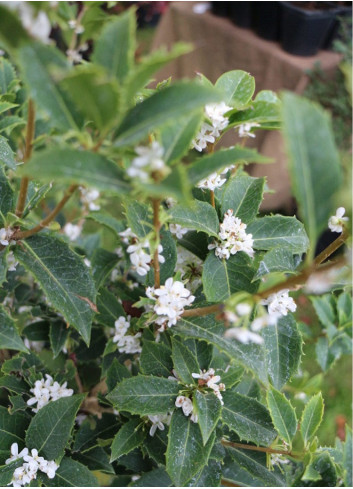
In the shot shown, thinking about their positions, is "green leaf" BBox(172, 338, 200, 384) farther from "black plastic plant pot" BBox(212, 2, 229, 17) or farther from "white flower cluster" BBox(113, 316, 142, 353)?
"black plastic plant pot" BBox(212, 2, 229, 17)

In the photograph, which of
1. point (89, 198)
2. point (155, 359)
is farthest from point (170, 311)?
point (89, 198)

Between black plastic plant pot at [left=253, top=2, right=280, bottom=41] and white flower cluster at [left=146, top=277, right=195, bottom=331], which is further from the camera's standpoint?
black plastic plant pot at [left=253, top=2, right=280, bottom=41]

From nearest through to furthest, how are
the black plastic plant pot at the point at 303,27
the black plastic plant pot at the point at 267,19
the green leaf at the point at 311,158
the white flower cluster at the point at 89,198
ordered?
the green leaf at the point at 311,158
the white flower cluster at the point at 89,198
the black plastic plant pot at the point at 303,27
the black plastic plant pot at the point at 267,19

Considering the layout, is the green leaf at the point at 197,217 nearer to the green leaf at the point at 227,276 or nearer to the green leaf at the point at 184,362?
the green leaf at the point at 227,276

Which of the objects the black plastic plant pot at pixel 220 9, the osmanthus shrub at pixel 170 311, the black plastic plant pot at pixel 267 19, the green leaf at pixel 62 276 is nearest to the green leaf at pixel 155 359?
the osmanthus shrub at pixel 170 311

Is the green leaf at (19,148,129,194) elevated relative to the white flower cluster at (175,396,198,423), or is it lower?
elevated

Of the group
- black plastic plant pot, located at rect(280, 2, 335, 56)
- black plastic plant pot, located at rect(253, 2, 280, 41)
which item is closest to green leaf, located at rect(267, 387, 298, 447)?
black plastic plant pot, located at rect(280, 2, 335, 56)

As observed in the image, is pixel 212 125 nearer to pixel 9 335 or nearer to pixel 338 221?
pixel 338 221
